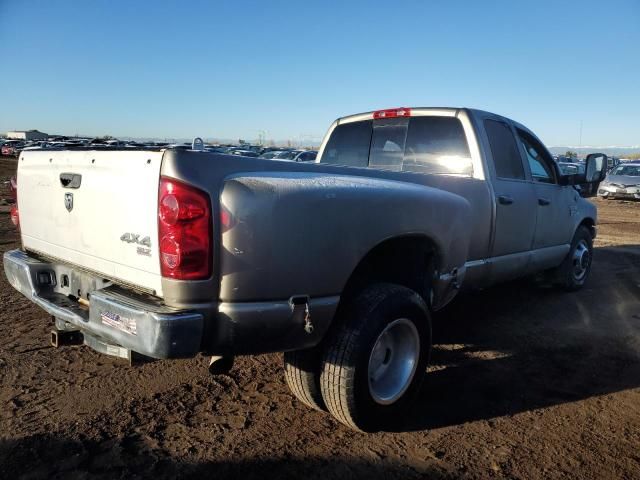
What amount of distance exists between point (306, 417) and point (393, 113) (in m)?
2.94

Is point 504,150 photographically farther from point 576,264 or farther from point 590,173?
Answer: point 576,264

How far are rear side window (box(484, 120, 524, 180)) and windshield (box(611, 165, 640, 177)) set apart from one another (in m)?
19.0

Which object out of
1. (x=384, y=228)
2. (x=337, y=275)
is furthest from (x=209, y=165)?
(x=384, y=228)

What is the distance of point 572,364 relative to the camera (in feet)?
13.5

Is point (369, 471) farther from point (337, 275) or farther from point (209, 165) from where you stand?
point (209, 165)

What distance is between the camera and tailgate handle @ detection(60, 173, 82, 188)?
2.74 meters

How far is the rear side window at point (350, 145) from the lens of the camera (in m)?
4.98

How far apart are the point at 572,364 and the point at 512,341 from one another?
23.6 inches

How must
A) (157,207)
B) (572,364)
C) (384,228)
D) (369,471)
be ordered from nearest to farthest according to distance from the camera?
(157,207), (369,471), (384,228), (572,364)

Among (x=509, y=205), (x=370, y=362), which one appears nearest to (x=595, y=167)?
(x=509, y=205)

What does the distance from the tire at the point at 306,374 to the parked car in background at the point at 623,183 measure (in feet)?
65.5

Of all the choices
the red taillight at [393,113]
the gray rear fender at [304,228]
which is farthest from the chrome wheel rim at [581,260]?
the gray rear fender at [304,228]

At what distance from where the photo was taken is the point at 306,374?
9.52 ft

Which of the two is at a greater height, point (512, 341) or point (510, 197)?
point (510, 197)
